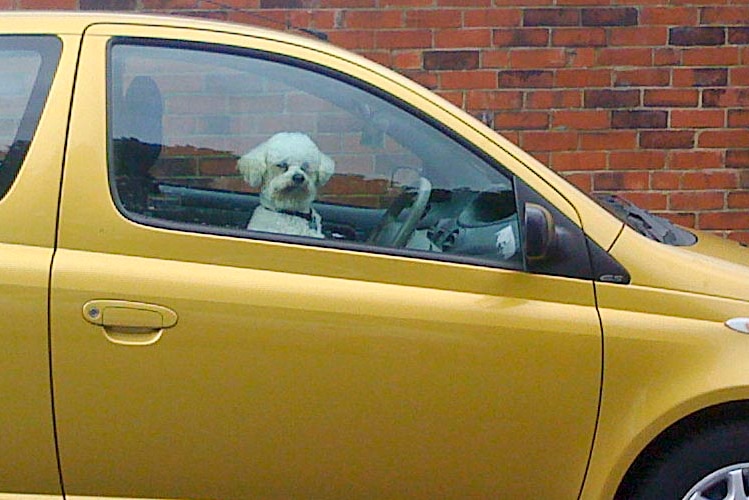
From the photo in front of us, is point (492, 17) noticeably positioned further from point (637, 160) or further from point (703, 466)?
point (703, 466)

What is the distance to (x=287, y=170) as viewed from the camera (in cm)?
242

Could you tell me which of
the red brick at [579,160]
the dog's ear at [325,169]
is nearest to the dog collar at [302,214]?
the dog's ear at [325,169]

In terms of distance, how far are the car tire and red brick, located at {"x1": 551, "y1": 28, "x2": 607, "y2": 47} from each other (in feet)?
9.86

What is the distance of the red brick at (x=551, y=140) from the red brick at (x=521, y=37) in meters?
0.51

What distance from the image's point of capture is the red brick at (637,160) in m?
4.98

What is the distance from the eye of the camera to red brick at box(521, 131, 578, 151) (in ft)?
16.2

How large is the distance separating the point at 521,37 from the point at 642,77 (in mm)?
745

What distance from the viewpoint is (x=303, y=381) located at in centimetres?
228

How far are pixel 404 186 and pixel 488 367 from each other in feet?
1.88

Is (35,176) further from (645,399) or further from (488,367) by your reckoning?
(645,399)

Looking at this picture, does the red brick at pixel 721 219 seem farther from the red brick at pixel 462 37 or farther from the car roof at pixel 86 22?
the car roof at pixel 86 22

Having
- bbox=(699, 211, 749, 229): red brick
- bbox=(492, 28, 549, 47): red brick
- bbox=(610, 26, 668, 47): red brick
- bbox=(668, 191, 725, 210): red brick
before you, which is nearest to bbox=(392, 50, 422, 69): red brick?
bbox=(492, 28, 549, 47): red brick

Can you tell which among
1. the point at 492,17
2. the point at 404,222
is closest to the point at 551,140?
the point at 492,17

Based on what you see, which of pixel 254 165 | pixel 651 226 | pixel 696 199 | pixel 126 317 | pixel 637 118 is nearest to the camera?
pixel 126 317
